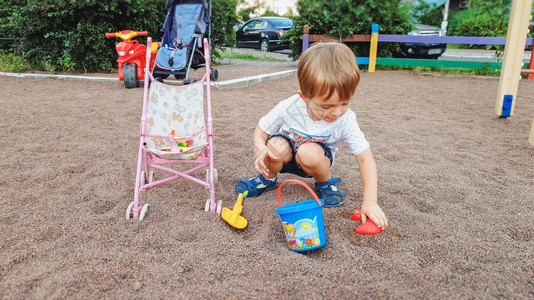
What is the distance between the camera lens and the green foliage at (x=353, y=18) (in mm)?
8477

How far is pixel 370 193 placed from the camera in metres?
1.94

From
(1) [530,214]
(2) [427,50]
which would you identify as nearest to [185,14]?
(1) [530,214]

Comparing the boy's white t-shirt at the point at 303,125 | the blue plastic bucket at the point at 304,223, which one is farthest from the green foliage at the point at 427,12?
the blue plastic bucket at the point at 304,223

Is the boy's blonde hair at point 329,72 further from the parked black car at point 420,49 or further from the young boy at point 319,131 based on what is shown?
the parked black car at point 420,49

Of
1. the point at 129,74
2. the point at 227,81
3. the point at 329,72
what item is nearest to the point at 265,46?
the point at 227,81

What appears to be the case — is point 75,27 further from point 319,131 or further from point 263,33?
point 319,131

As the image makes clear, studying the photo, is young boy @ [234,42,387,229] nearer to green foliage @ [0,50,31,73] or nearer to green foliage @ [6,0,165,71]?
green foliage @ [6,0,165,71]

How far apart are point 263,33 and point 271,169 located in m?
10.6

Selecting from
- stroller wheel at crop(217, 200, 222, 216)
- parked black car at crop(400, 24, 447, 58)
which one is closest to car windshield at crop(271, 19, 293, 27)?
parked black car at crop(400, 24, 447, 58)

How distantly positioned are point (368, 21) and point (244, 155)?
6.44 m

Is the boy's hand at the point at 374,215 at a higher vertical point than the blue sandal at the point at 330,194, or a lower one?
higher

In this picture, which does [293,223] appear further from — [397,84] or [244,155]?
[397,84]

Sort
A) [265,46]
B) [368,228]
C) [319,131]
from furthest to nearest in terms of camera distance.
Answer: [265,46] < [319,131] < [368,228]

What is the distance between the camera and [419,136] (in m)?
3.76
